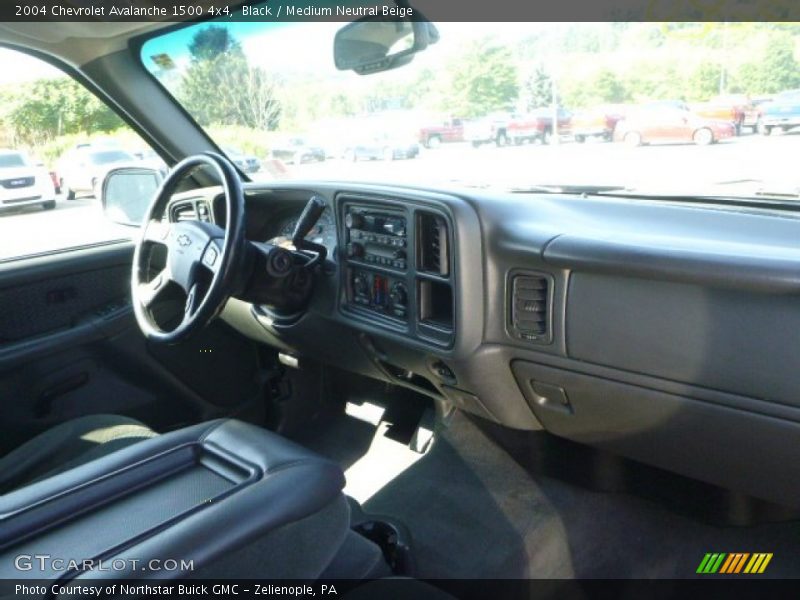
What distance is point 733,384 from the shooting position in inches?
66.6

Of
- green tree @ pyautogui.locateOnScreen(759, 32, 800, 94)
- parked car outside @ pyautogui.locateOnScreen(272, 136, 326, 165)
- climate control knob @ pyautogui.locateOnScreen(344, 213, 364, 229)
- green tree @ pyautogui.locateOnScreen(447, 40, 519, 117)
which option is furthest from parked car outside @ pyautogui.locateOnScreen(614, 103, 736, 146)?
parked car outside @ pyautogui.locateOnScreen(272, 136, 326, 165)

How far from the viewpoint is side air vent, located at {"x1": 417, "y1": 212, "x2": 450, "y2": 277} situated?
208cm

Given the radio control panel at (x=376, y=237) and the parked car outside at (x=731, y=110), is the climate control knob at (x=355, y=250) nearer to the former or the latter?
the radio control panel at (x=376, y=237)

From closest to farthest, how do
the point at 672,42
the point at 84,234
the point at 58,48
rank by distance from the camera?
the point at 672,42, the point at 58,48, the point at 84,234

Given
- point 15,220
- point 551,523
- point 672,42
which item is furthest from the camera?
point 15,220

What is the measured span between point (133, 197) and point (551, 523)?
2.32m

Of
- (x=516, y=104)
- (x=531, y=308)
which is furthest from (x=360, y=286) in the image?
Answer: (x=516, y=104)

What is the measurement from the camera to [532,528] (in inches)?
97.0

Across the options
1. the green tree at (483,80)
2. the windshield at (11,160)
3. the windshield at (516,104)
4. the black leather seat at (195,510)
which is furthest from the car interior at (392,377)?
the windshield at (11,160)

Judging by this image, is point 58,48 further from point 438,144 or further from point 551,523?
point 551,523

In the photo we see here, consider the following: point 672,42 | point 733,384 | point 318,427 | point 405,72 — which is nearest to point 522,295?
point 733,384

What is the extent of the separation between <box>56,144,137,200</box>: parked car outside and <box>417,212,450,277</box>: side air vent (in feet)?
5.70

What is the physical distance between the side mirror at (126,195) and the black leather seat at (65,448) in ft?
4.42

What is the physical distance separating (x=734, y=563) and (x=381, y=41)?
1.98 metres
